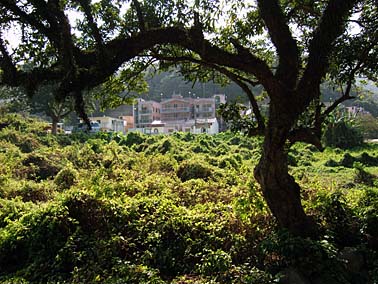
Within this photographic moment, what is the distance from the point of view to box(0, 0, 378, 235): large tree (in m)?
3.92

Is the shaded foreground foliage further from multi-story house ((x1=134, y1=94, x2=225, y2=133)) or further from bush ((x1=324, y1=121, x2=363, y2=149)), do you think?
multi-story house ((x1=134, y1=94, x2=225, y2=133))

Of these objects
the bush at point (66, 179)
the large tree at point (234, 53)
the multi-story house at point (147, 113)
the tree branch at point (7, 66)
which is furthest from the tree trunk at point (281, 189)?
the multi-story house at point (147, 113)

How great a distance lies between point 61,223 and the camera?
5.12 m

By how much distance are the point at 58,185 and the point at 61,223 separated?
15.1 feet

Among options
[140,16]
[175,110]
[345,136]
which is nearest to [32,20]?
[140,16]

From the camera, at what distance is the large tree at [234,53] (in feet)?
12.9

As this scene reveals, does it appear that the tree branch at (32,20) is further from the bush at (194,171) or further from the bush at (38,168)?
the bush at (38,168)

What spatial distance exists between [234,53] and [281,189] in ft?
6.25

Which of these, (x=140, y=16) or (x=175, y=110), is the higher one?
(x=140, y=16)

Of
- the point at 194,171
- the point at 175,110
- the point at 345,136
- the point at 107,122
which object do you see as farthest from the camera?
the point at 175,110

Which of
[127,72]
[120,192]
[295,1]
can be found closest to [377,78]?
[295,1]

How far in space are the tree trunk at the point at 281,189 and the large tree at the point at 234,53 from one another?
1 cm

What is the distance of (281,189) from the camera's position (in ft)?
14.4

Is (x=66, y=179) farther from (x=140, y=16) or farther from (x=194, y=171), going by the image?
(x=140, y=16)
